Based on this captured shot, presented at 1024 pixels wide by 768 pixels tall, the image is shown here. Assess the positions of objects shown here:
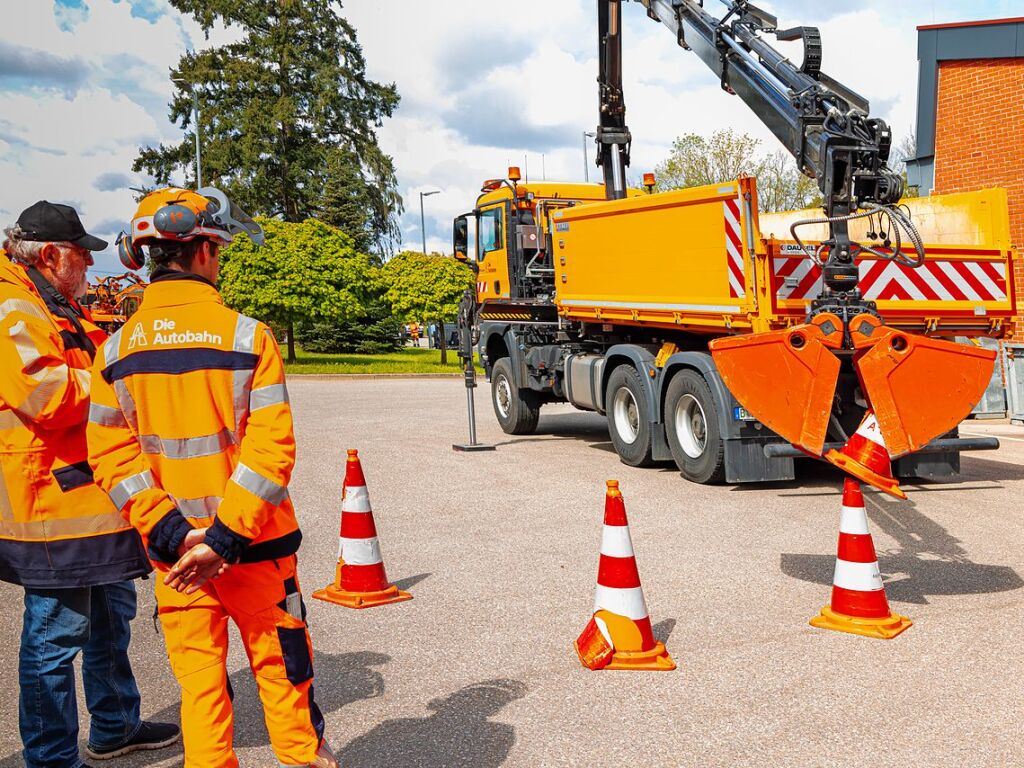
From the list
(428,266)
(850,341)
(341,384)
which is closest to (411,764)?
(850,341)

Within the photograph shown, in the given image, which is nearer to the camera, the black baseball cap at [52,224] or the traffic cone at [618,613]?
the black baseball cap at [52,224]

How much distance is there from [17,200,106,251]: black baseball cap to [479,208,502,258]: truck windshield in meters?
10.8

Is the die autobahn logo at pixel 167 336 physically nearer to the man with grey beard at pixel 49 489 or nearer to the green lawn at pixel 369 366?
the man with grey beard at pixel 49 489

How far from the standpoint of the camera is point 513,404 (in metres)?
14.2

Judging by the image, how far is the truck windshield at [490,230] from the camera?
561 inches

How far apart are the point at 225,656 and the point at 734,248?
22.9 feet

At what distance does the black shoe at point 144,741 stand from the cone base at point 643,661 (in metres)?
1.88

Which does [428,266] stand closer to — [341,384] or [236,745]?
[341,384]

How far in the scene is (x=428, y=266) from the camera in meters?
37.9

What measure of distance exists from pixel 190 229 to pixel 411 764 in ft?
6.66

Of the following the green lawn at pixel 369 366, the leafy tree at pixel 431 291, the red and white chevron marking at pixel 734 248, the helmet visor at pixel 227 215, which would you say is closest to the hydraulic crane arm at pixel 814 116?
the red and white chevron marking at pixel 734 248

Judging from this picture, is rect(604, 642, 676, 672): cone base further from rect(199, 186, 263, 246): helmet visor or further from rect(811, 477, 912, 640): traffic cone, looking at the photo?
rect(199, 186, 263, 246): helmet visor

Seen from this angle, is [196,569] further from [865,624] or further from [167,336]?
[865,624]

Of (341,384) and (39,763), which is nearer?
(39,763)
